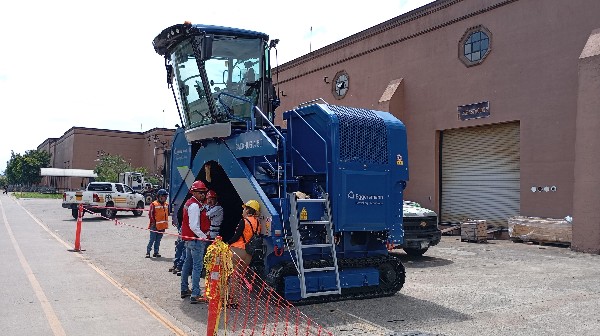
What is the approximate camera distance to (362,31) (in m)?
25.3

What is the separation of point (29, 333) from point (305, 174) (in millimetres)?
4461

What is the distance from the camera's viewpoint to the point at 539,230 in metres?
17.0

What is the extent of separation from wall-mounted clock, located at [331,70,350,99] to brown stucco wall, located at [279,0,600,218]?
0.43m

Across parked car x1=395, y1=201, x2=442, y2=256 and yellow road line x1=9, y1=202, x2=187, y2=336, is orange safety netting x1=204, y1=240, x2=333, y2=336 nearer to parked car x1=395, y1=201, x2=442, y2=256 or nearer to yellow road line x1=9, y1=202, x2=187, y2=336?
yellow road line x1=9, y1=202, x2=187, y2=336

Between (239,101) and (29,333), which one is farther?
(239,101)

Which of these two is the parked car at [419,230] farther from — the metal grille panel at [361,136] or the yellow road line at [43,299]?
the yellow road line at [43,299]

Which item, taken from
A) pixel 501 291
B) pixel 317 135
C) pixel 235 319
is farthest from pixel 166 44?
pixel 501 291

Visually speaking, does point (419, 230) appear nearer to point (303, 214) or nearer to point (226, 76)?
point (303, 214)

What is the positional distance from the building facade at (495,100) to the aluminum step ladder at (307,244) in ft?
34.6

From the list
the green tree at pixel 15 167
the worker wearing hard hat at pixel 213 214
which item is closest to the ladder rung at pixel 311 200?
the worker wearing hard hat at pixel 213 214

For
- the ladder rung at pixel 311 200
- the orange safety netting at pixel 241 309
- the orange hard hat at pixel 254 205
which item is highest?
the ladder rung at pixel 311 200

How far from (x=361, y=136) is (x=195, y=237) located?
9.95 ft

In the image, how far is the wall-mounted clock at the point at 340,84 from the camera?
88.2ft

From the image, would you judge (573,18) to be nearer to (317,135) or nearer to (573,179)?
(573,179)
